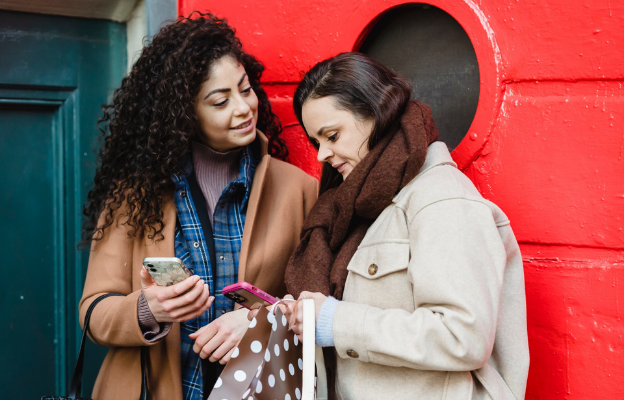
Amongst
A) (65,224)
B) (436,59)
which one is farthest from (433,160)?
(65,224)

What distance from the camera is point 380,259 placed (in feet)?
5.26

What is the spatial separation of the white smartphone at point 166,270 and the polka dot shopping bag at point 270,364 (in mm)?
346

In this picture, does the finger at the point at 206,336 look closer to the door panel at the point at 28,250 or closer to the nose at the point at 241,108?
the nose at the point at 241,108

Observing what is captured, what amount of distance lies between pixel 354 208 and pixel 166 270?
0.63m

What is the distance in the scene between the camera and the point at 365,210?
171 cm

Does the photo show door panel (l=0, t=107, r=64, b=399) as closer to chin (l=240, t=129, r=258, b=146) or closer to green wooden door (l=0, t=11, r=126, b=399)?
green wooden door (l=0, t=11, r=126, b=399)

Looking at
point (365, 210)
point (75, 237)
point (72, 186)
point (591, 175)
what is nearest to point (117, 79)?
point (72, 186)

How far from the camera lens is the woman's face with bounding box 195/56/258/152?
212cm

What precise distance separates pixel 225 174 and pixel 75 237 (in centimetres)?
104

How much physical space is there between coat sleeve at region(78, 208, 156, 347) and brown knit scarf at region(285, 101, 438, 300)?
0.58 m

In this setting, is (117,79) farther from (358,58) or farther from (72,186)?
(358,58)

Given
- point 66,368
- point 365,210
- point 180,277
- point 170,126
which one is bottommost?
point 66,368

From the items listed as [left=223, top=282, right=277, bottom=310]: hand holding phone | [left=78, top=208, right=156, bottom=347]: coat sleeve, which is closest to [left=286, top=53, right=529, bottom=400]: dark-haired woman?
[left=223, top=282, right=277, bottom=310]: hand holding phone

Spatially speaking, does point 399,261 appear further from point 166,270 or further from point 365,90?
point 166,270
